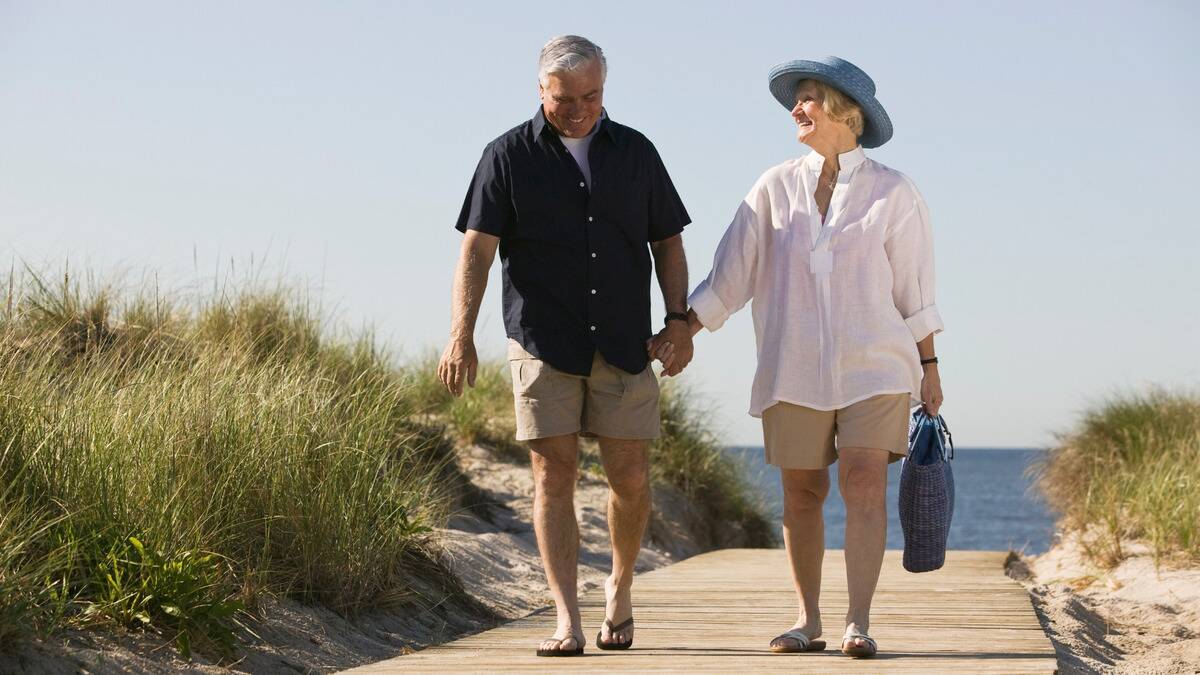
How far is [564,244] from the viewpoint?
4895 mm

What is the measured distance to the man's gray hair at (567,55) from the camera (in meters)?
4.79

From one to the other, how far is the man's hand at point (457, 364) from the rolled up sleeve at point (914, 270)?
1414 mm

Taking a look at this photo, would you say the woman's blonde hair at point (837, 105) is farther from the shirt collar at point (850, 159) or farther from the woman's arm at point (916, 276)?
the woman's arm at point (916, 276)

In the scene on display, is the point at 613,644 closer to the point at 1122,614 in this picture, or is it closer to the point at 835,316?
the point at 835,316

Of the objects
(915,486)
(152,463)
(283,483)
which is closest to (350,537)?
(283,483)

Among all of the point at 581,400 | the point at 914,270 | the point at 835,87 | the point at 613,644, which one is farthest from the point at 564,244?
the point at 613,644

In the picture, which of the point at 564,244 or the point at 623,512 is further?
the point at 623,512

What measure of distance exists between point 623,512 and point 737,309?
79 cm

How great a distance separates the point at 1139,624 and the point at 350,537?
4304mm

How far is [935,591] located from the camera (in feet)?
24.0

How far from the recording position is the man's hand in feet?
15.8

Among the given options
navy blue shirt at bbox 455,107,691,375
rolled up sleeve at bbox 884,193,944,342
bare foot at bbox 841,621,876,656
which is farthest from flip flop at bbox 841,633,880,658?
navy blue shirt at bbox 455,107,691,375

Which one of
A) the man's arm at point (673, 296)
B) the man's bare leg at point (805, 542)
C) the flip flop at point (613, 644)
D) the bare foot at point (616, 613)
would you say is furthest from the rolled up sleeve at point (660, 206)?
the flip flop at point (613, 644)

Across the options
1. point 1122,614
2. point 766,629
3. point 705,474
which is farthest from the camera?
point 705,474
